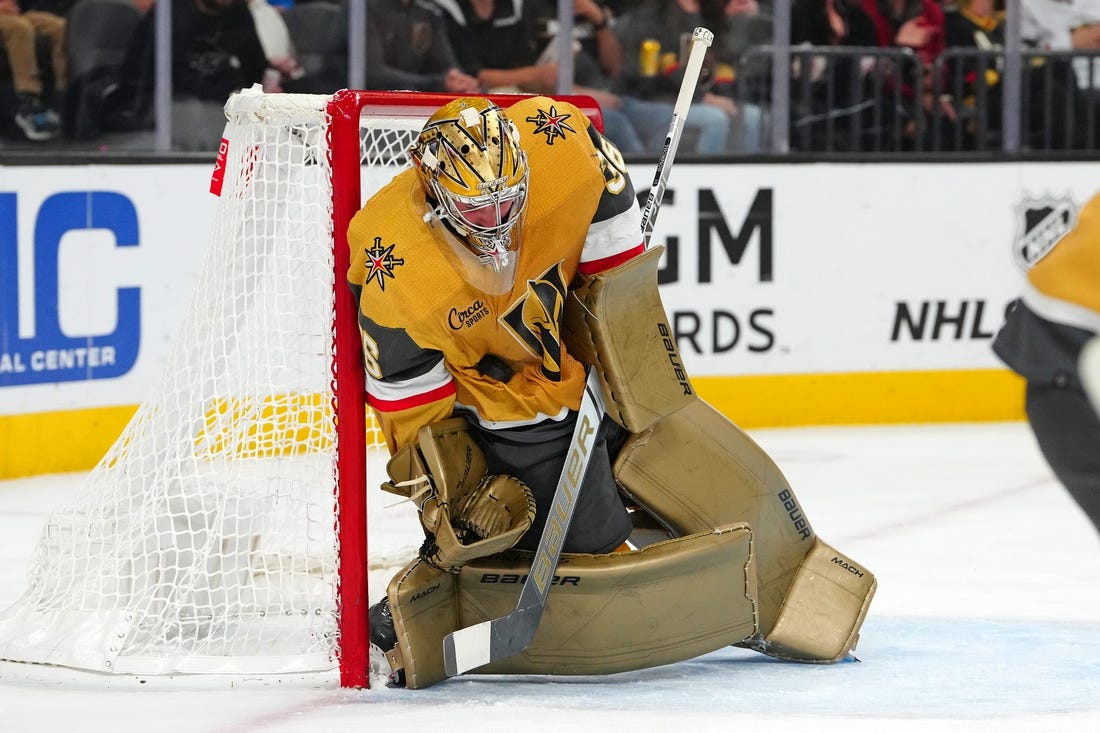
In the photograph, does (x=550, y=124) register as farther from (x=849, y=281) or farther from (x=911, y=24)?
(x=911, y=24)

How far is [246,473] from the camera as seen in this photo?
9.93ft

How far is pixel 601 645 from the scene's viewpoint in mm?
2807

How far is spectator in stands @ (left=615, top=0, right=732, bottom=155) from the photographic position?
598 cm

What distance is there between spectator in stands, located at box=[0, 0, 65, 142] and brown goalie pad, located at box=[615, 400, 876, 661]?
285cm

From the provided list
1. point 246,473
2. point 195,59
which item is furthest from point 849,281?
point 246,473

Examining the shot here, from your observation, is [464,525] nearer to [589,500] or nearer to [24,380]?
[589,500]

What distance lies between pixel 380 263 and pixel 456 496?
39cm

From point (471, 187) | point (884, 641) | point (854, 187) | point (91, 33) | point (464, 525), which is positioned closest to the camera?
point (471, 187)

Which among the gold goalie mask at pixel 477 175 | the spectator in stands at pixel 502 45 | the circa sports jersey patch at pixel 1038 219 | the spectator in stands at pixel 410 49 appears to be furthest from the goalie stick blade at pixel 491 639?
the circa sports jersey patch at pixel 1038 219

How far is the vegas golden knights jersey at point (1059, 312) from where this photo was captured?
1705 mm

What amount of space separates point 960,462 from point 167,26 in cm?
270

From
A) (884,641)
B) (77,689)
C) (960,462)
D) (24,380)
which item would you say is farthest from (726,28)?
(77,689)

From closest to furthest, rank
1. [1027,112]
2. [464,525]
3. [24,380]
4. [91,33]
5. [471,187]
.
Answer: [471,187]
[464,525]
[24,380]
[91,33]
[1027,112]

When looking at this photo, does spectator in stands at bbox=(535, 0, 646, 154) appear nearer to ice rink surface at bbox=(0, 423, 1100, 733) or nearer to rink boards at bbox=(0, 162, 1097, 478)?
rink boards at bbox=(0, 162, 1097, 478)
